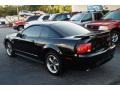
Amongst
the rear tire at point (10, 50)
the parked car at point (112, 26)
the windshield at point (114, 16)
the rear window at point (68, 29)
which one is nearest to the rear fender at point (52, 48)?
the rear window at point (68, 29)

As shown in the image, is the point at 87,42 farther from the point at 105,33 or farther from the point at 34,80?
the point at 34,80

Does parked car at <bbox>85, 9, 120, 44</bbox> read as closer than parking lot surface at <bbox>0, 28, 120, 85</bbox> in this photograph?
No

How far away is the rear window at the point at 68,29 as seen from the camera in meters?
6.53

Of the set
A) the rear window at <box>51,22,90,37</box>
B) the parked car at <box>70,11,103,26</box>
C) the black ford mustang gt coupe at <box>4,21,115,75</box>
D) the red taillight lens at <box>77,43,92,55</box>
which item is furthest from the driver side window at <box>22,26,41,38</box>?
the parked car at <box>70,11,103,26</box>

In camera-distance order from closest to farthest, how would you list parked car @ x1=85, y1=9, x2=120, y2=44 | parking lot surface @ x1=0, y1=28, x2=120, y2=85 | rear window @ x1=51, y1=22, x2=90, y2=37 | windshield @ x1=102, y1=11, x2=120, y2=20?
parking lot surface @ x1=0, y1=28, x2=120, y2=85, rear window @ x1=51, y1=22, x2=90, y2=37, parked car @ x1=85, y1=9, x2=120, y2=44, windshield @ x1=102, y1=11, x2=120, y2=20

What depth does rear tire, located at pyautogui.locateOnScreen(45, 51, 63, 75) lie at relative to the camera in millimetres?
6247

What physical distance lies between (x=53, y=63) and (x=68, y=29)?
3.41 ft

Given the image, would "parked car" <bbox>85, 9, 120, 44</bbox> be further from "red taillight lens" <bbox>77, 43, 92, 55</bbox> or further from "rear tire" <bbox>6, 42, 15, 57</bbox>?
"red taillight lens" <bbox>77, 43, 92, 55</bbox>

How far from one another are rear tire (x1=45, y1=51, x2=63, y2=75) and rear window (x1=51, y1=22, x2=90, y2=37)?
62 centimetres

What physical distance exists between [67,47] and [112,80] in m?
1.35

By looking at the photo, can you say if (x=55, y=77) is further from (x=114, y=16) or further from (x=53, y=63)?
(x=114, y=16)

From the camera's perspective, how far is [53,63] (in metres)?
6.50

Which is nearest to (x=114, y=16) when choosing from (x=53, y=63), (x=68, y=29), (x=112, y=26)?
(x=112, y=26)
